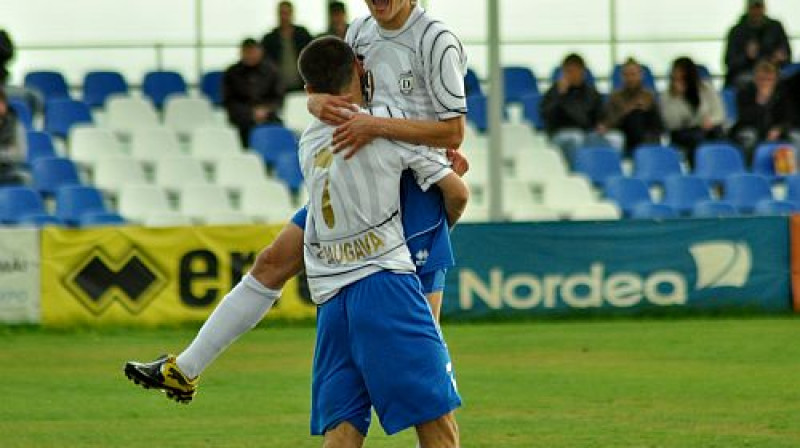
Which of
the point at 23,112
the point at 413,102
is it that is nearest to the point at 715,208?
the point at 23,112

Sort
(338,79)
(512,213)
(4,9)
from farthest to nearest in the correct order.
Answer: (4,9) → (512,213) → (338,79)

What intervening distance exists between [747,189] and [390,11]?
46.7 feet

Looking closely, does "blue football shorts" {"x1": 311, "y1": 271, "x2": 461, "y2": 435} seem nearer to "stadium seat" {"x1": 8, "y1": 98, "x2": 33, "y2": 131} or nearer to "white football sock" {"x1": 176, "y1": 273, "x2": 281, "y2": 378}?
"white football sock" {"x1": 176, "y1": 273, "x2": 281, "y2": 378}

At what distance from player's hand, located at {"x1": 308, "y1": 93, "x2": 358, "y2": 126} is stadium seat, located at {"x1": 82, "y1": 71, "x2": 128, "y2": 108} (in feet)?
51.6

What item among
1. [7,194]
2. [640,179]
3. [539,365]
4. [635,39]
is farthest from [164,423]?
[635,39]

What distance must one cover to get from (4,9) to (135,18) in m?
1.47

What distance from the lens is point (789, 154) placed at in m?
21.3

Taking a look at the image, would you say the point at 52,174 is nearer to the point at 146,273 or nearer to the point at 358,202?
the point at 146,273

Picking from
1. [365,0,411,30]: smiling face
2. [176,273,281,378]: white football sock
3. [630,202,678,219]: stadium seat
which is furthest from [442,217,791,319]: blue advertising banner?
[365,0,411,30]: smiling face

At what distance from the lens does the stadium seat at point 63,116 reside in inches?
840

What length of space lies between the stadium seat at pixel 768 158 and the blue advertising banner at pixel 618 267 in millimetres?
2964

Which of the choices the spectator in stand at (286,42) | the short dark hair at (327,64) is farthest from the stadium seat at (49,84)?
the short dark hair at (327,64)

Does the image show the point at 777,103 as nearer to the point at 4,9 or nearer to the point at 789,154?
the point at 789,154

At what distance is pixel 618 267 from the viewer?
18.3m
